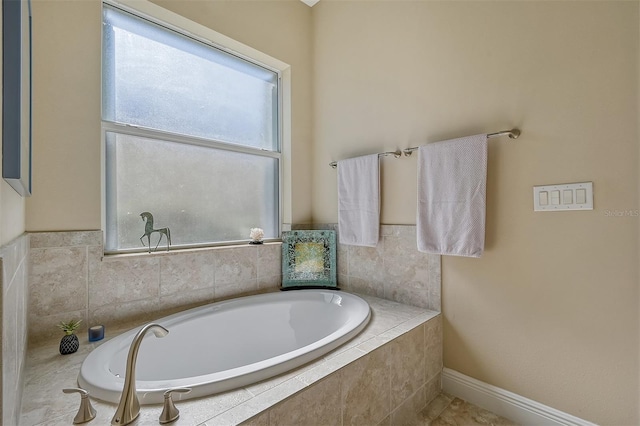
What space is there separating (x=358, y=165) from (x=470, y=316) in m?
1.14

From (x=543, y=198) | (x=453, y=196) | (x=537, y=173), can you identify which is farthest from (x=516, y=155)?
(x=453, y=196)

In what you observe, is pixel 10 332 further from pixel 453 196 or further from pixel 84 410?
pixel 453 196

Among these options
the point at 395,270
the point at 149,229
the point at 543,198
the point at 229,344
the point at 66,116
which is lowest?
the point at 229,344

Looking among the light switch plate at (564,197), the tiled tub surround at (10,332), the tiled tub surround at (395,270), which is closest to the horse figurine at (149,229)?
the tiled tub surround at (10,332)

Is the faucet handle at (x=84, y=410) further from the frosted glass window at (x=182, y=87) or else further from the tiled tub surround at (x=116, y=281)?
the frosted glass window at (x=182, y=87)

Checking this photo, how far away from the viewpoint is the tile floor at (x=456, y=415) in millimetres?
1398

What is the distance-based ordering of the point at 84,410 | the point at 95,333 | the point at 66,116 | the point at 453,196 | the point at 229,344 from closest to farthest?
1. the point at 84,410
2. the point at 95,333
3. the point at 66,116
4. the point at 453,196
5. the point at 229,344

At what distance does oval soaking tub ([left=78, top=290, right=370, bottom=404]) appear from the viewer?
932 millimetres

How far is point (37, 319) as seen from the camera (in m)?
1.30

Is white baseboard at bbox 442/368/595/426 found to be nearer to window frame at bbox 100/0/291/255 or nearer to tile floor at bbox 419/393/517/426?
tile floor at bbox 419/393/517/426

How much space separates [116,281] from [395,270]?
5.24 feet

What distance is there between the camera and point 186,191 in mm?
1891

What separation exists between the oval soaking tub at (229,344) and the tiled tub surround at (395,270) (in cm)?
24

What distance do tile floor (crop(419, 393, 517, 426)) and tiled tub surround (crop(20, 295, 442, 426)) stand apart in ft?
0.16
